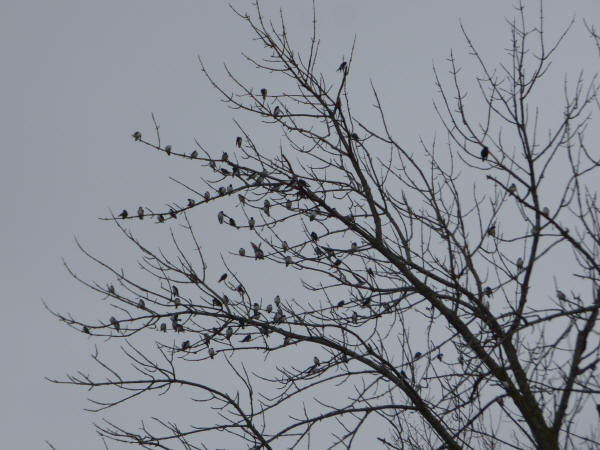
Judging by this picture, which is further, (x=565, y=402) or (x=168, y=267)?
(x=168, y=267)

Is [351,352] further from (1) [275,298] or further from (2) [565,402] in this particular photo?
(2) [565,402]

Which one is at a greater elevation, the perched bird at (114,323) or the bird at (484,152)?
the bird at (484,152)

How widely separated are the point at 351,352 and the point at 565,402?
1.50 m

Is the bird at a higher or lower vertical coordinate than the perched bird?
higher

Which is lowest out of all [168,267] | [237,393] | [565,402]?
[237,393]

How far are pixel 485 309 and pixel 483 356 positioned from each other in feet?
1.24

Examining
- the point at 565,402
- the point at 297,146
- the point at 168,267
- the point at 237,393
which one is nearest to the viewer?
the point at 565,402

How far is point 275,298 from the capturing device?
5816 millimetres

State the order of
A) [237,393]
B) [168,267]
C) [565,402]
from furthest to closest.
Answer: [168,267] → [237,393] → [565,402]

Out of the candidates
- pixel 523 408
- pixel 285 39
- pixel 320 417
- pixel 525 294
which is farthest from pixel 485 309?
pixel 285 39

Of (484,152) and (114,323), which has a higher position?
(484,152)

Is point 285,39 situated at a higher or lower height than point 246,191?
higher

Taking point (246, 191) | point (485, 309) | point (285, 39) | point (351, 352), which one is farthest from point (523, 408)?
point (285, 39)

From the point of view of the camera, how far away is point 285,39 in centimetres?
629
